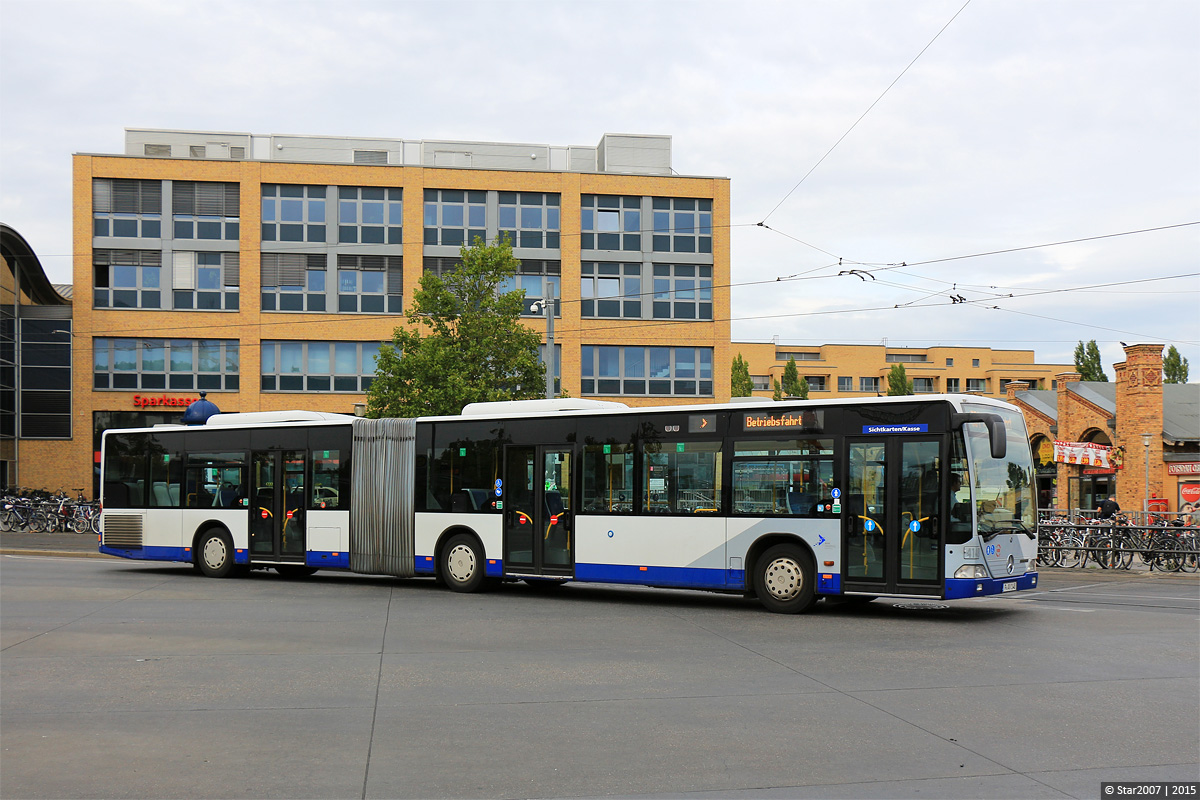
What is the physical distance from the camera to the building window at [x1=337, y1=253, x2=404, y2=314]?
47.1m

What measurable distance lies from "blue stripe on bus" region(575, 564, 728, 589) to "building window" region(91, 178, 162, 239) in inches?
→ 1452

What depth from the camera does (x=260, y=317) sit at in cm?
4650

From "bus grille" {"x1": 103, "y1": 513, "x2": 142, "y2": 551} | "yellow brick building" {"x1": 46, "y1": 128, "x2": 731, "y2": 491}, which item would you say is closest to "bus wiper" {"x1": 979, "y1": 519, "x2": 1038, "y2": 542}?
"bus grille" {"x1": 103, "y1": 513, "x2": 142, "y2": 551}

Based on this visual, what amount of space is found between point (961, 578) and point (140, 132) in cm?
4568

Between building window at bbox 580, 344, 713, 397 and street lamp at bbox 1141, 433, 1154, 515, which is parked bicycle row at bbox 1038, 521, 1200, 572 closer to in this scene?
street lamp at bbox 1141, 433, 1154, 515

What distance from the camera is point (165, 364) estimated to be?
46156 millimetres

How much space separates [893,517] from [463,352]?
20545 millimetres

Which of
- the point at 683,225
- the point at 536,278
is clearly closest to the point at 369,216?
the point at 536,278

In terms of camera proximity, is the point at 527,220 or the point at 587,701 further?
the point at 527,220

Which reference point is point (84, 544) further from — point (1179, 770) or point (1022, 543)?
point (1179, 770)

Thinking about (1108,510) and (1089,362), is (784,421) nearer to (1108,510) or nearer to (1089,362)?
(1108,510)

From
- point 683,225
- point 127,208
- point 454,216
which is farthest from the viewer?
point 683,225

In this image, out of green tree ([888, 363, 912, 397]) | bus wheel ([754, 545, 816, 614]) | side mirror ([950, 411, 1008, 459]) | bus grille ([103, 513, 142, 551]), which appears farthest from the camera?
green tree ([888, 363, 912, 397])

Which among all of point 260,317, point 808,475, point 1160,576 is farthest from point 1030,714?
point 260,317
